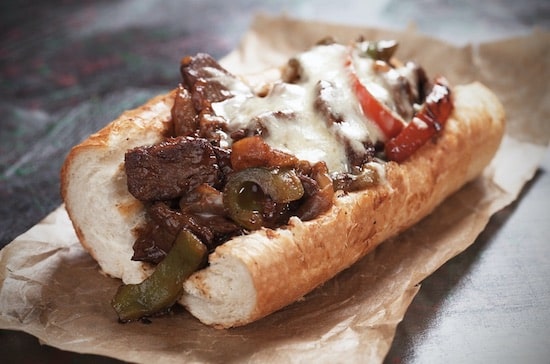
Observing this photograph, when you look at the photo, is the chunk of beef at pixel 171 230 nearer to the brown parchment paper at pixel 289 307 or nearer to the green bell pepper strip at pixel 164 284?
the green bell pepper strip at pixel 164 284

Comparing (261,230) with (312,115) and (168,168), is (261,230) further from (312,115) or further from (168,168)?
(312,115)

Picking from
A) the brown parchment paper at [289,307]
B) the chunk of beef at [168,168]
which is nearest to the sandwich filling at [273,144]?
the chunk of beef at [168,168]

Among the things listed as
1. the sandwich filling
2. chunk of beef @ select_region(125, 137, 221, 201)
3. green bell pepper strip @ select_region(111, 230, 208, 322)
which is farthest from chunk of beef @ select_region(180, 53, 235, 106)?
green bell pepper strip @ select_region(111, 230, 208, 322)

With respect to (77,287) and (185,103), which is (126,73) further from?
(77,287)

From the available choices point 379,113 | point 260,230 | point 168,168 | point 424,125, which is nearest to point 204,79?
point 168,168

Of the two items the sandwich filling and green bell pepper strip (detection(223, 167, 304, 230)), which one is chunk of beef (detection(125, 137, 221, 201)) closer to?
the sandwich filling

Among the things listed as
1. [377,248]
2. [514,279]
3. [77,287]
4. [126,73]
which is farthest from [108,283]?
[126,73]
